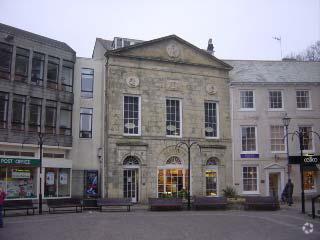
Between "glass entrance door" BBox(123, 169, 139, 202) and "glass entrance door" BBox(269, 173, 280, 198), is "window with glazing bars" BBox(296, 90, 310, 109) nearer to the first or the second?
"glass entrance door" BBox(269, 173, 280, 198)

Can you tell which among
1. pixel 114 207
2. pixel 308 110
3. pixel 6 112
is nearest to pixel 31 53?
pixel 6 112

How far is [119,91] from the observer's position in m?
30.5

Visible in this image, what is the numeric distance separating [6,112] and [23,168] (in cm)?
375

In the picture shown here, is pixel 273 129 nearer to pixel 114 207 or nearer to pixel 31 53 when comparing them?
pixel 114 207

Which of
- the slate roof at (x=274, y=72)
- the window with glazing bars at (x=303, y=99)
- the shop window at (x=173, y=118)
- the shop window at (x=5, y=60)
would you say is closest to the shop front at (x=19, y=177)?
the shop window at (x=5, y=60)

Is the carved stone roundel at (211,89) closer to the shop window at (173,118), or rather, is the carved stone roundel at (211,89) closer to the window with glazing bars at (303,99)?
the shop window at (173,118)

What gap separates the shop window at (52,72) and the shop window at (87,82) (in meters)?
2.06

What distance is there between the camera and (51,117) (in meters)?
29.5

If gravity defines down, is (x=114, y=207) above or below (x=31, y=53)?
below

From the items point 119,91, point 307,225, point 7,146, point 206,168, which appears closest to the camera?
point 307,225

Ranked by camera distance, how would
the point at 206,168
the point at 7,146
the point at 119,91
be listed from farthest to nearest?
the point at 206,168 → the point at 119,91 → the point at 7,146

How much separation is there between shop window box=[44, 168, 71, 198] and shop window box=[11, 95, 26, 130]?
11.5 feet

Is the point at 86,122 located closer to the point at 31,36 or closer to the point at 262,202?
the point at 31,36

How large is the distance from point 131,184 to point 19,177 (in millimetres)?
7433
